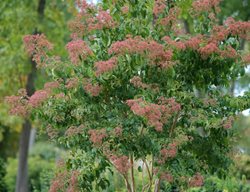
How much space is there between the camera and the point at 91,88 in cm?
486

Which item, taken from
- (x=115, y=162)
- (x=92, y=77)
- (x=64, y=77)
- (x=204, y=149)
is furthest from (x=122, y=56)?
(x=204, y=149)

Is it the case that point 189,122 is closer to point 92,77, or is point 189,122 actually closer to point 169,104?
point 169,104

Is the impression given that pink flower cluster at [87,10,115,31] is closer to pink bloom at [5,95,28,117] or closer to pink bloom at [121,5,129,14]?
pink bloom at [121,5,129,14]

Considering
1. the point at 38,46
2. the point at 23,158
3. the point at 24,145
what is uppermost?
the point at 38,46

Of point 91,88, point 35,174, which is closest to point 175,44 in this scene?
point 91,88

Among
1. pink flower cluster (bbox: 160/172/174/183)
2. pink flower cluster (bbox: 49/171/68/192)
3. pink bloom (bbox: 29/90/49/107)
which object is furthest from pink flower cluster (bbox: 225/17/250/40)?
pink flower cluster (bbox: 49/171/68/192)

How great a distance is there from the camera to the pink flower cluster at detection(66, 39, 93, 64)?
4848 mm

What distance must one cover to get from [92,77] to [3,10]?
6.54 m

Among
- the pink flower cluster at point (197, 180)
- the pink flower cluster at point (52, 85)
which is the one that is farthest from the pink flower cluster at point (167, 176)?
the pink flower cluster at point (52, 85)

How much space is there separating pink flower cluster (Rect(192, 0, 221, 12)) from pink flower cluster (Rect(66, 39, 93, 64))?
115cm

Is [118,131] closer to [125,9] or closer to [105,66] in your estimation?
[105,66]

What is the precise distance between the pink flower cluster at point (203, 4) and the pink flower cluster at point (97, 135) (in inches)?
61.0

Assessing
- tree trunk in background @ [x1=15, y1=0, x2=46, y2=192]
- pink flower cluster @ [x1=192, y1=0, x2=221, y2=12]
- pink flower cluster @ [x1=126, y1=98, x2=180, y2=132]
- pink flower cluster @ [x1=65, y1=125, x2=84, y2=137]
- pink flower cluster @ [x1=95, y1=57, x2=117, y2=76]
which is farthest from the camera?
tree trunk in background @ [x1=15, y1=0, x2=46, y2=192]

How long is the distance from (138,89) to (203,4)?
3.42ft
